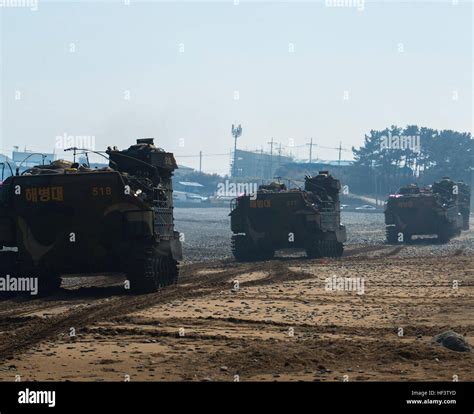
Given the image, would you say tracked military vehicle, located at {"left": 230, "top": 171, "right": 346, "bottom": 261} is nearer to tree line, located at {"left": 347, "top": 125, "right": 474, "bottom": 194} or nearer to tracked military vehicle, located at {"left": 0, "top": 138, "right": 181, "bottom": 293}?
tracked military vehicle, located at {"left": 0, "top": 138, "right": 181, "bottom": 293}

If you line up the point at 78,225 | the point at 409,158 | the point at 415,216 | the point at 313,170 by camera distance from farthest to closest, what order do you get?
1. the point at 313,170
2. the point at 409,158
3. the point at 415,216
4. the point at 78,225

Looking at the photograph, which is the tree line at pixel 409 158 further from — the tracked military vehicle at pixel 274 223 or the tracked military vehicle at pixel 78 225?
the tracked military vehicle at pixel 78 225

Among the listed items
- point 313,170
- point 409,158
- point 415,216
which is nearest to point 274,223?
point 415,216

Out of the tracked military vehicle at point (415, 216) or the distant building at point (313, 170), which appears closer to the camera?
the tracked military vehicle at point (415, 216)

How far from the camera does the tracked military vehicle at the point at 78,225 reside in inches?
888

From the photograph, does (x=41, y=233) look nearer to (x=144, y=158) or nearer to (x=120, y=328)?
(x=144, y=158)

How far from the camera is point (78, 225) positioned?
22.6 meters

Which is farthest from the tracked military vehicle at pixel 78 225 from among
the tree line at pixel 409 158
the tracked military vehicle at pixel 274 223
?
the tree line at pixel 409 158

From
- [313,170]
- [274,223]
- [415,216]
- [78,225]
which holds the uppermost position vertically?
[313,170]

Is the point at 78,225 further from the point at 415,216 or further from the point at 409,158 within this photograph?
the point at 409,158

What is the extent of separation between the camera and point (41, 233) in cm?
2284

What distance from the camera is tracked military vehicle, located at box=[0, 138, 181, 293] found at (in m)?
22.5

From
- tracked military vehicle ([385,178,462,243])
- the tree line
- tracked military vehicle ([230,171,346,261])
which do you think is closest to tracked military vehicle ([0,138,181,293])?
tracked military vehicle ([230,171,346,261])
